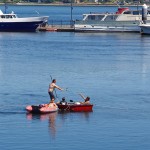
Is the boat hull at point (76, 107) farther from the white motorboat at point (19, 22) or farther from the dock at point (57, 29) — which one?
the dock at point (57, 29)

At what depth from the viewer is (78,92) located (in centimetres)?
5831

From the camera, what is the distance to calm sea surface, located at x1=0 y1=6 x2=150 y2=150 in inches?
1699

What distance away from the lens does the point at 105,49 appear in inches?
3814

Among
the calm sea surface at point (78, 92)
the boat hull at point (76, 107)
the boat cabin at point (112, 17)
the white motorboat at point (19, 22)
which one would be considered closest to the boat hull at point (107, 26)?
the boat cabin at point (112, 17)

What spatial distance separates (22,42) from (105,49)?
1355 cm

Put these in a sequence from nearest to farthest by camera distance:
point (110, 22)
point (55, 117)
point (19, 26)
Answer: point (55, 117) < point (110, 22) < point (19, 26)

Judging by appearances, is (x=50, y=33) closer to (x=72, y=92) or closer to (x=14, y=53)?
(x=14, y=53)

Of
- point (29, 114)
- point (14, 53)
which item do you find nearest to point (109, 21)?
point (14, 53)

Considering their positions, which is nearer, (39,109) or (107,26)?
(39,109)

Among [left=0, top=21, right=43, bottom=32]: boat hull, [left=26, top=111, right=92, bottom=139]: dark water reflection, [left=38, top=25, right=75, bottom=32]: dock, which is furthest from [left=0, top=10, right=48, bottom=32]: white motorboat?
[left=26, top=111, right=92, bottom=139]: dark water reflection

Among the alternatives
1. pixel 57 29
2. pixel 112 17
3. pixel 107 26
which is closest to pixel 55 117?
pixel 112 17

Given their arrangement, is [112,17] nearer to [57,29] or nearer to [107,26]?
[107,26]

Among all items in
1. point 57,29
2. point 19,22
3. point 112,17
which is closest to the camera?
point 112,17

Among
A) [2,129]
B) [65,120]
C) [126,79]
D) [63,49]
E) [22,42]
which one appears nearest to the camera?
[2,129]
